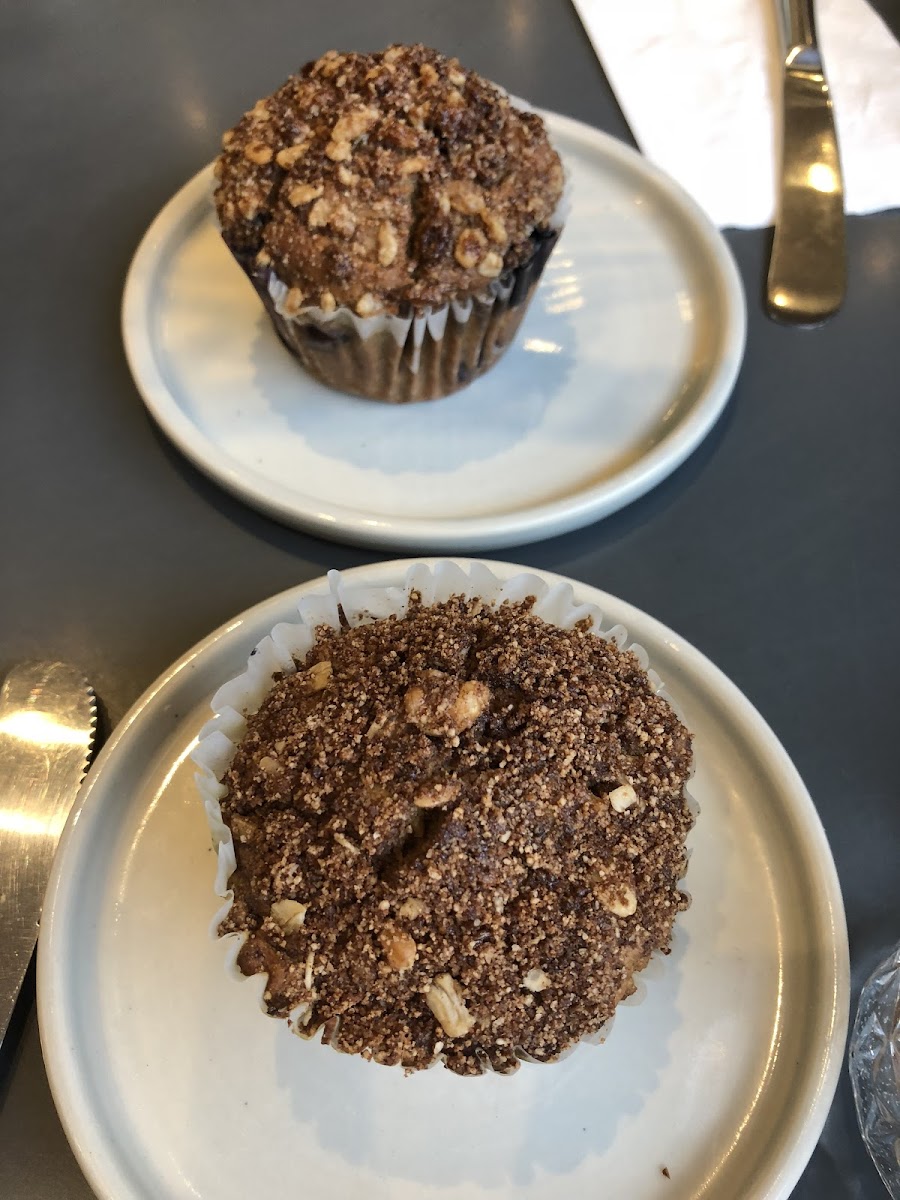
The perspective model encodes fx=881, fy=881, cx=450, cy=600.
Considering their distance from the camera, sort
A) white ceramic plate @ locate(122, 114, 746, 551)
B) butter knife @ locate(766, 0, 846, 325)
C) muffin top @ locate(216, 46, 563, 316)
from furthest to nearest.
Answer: butter knife @ locate(766, 0, 846, 325), white ceramic plate @ locate(122, 114, 746, 551), muffin top @ locate(216, 46, 563, 316)

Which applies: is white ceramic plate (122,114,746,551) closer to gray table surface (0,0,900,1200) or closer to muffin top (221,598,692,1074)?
gray table surface (0,0,900,1200)

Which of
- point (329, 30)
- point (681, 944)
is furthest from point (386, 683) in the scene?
point (329, 30)

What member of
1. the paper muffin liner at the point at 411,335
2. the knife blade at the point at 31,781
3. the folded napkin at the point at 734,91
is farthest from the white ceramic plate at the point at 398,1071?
the folded napkin at the point at 734,91

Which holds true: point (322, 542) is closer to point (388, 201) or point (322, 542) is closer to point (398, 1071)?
point (388, 201)

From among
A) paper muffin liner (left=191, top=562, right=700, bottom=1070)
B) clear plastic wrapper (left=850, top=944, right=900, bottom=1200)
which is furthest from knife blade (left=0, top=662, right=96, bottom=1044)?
clear plastic wrapper (left=850, top=944, right=900, bottom=1200)

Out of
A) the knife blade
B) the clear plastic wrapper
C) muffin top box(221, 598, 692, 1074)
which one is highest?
muffin top box(221, 598, 692, 1074)

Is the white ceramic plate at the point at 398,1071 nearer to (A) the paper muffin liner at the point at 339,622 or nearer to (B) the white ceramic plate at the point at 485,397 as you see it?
(A) the paper muffin liner at the point at 339,622
